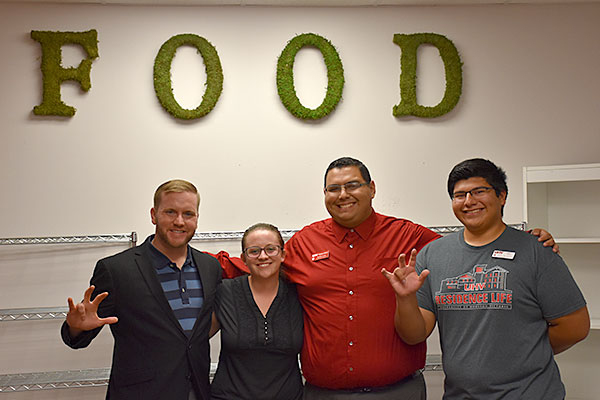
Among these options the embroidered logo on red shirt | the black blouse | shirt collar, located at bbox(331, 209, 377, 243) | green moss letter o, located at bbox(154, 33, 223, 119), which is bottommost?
the black blouse

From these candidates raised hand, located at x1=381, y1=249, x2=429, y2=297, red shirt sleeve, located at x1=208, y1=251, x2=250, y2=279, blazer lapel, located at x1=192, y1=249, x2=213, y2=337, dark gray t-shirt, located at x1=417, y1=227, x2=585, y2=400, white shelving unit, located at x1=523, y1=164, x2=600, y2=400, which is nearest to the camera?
dark gray t-shirt, located at x1=417, y1=227, x2=585, y2=400

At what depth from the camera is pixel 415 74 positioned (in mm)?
3559

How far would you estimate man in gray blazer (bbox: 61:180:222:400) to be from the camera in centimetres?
220

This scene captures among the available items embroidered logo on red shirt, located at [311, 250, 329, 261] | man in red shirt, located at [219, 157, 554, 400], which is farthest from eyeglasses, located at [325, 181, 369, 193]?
embroidered logo on red shirt, located at [311, 250, 329, 261]

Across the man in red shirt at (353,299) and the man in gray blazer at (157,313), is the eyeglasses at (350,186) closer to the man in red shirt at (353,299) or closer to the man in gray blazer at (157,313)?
the man in red shirt at (353,299)

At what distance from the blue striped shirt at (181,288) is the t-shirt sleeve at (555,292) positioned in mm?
1346

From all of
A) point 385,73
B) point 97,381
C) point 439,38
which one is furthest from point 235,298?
point 439,38

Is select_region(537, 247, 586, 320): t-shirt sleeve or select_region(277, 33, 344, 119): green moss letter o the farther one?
select_region(277, 33, 344, 119): green moss letter o

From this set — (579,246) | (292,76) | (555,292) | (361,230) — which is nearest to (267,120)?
(292,76)

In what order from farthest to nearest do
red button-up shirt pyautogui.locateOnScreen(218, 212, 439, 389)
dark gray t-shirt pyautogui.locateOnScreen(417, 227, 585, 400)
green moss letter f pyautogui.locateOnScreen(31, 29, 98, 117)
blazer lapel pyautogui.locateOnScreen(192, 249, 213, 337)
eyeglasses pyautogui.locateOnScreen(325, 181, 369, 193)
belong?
green moss letter f pyautogui.locateOnScreen(31, 29, 98, 117) → eyeglasses pyautogui.locateOnScreen(325, 181, 369, 193) → red button-up shirt pyautogui.locateOnScreen(218, 212, 439, 389) → blazer lapel pyautogui.locateOnScreen(192, 249, 213, 337) → dark gray t-shirt pyautogui.locateOnScreen(417, 227, 585, 400)

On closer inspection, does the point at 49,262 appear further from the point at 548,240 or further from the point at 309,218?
the point at 548,240

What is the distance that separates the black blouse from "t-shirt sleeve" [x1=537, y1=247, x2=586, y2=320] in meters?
1.00

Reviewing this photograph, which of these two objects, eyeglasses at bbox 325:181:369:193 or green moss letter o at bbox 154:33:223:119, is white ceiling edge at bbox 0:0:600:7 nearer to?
green moss letter o at bbox 154:33:223:119

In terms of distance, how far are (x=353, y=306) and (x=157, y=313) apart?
2.71 feet
